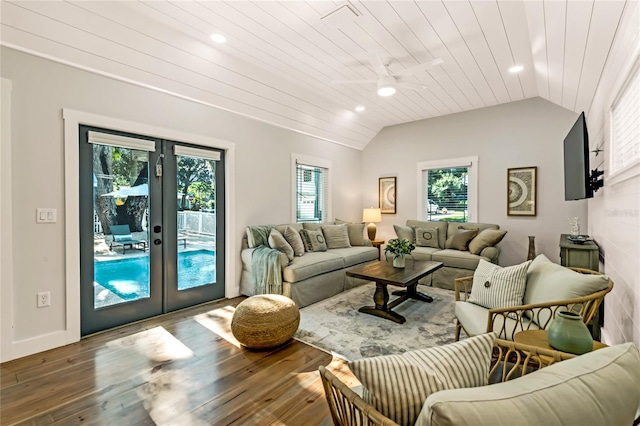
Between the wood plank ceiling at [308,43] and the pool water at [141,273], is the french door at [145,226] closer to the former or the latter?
the pool water at [141,273]

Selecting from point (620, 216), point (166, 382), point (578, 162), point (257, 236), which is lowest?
point (166, 382)

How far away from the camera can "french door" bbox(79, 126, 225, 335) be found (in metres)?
2.90

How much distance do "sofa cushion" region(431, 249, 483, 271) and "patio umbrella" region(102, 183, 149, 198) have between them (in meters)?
4.12

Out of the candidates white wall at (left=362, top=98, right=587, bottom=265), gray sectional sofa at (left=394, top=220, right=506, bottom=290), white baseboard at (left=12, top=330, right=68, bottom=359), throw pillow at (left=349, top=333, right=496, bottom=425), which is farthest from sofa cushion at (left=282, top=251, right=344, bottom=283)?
throw pillow at (left=349, top=333, right=496, bottom=425)

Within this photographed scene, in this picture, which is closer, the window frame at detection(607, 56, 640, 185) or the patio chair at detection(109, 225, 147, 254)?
the window frame at detection(607, 56, 640, 185)

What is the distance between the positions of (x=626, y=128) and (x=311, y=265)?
3163 millimetres

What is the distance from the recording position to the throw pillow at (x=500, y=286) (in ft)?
6.97

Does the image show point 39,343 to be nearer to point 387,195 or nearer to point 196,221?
point 196,221

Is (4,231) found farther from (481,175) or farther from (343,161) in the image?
(481,175)

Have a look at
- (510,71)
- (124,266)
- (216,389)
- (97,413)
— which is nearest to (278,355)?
(216,389)

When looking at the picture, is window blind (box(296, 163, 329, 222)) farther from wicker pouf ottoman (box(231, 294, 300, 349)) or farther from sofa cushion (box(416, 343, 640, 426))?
sofa cushion (box(416, 343, 640, 426))

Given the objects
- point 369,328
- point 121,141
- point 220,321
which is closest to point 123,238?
point 121,141

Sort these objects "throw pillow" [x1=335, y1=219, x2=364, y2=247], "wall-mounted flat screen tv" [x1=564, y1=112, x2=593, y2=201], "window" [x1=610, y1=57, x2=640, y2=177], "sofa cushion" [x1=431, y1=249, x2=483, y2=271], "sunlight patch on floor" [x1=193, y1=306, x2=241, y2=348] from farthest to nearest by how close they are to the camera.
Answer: "throw pillow" [x1=335, y1=219, x2=364, y2=247] → "sofa cushion" [x1=431, y1=249, x2=483, y2=271] → "sunlight patch on floor" [x1=193, y1=306, x2=241, y2=348] → "wall-mounted flat screen tv" [x1=564, y1=112, x2=593, y2=201] → "window" [x1=610, y1=57, x2=640, y2=177]

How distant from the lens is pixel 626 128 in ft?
6.82
